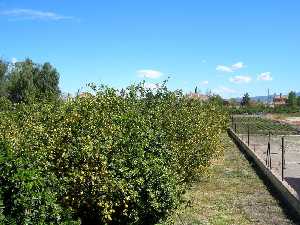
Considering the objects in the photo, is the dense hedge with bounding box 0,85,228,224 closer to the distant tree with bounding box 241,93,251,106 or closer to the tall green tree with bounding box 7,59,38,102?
the tall green tree with bounding box 7,59,38,102

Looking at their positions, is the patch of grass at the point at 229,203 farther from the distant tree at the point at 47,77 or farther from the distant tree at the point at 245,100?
the distant tree at the point at 245,100

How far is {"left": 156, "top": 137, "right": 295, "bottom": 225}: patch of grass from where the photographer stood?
1405cm

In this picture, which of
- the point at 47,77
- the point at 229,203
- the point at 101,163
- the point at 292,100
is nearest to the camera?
the point at 101,163

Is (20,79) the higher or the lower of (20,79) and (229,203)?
the higher

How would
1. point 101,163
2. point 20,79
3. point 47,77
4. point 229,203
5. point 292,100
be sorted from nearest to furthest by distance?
point 101,163
point 229,203
point 20,79
point 47,77
point 292,100

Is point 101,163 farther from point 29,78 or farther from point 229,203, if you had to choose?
point 29,78

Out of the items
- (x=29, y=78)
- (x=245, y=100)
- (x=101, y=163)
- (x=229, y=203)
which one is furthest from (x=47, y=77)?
(x=245, y=100)

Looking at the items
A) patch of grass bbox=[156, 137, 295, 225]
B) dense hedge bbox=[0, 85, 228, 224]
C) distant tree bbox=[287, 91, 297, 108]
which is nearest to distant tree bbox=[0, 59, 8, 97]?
patch of grass bbox=[156, 137, 295, 225]

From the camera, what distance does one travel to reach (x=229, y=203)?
16234 mm

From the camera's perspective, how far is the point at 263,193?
58.5ft

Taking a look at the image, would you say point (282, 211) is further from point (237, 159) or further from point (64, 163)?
point (237, 159)

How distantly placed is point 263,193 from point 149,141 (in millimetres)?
7488

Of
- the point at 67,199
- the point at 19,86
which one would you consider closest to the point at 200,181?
the point at 67,199

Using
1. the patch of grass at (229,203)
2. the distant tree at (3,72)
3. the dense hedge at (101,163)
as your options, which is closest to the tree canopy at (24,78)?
the distant tree at (3,72)
